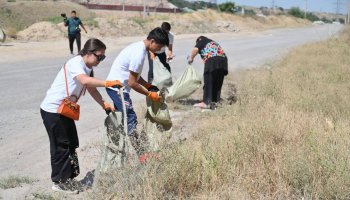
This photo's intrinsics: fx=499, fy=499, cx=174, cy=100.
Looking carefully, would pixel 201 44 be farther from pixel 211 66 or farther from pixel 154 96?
pixel 154 96

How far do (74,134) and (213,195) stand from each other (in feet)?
5.21

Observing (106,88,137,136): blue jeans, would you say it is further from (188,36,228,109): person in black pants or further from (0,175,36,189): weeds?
(188,36,228,109): person in black pants

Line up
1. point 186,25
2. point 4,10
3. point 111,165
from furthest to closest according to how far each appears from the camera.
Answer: point 4,10 → point 186,25 → point 111,165

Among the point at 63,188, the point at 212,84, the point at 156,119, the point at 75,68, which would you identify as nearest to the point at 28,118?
the point at 212,84

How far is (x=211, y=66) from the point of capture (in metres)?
8.48

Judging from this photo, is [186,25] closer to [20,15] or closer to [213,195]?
[20,15]

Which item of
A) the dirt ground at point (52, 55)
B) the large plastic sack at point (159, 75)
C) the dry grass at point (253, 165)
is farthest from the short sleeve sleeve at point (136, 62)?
the large plastic sack at point (159, 75)

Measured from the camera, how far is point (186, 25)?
132ft

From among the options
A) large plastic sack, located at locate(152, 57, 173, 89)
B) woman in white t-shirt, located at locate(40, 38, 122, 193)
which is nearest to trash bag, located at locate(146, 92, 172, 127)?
woman in white t-shirt, located at locate(40, 38, 122, 193)

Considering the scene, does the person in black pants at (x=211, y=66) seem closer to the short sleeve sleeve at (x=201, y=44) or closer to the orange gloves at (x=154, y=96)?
the short sleeve sleeve at (x=201, y=44)

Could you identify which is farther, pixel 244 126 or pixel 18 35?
pixel 18 35

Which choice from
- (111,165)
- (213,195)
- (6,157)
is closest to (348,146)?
(213,195)

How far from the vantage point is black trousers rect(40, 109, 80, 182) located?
462cm

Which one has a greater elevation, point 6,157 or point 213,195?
point 213,195
